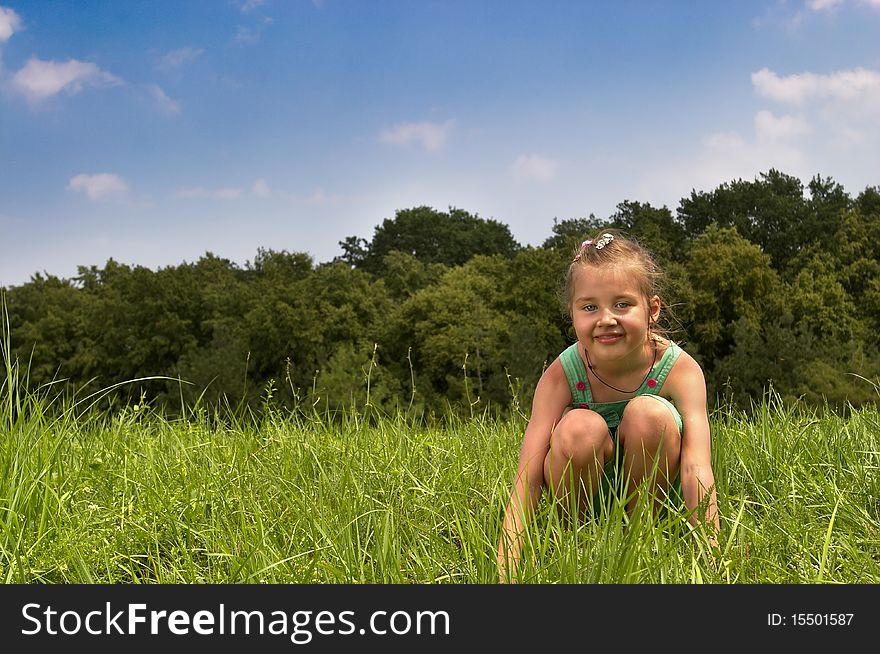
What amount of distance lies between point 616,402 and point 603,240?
0.60m

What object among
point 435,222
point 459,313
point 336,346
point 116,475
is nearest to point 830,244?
point 459,313

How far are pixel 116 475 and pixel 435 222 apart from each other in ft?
188

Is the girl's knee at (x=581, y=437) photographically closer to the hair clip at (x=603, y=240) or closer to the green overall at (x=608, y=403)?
the green overall at (x=608, y=403)

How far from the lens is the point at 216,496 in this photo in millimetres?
3189

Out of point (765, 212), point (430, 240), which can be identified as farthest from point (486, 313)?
point (430, 240)

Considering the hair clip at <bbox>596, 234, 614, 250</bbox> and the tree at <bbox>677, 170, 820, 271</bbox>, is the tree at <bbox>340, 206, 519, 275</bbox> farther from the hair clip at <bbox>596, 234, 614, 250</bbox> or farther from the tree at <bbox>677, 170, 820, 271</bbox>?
the hair clip at <bbox>596, 234, 614, 250</bbox>

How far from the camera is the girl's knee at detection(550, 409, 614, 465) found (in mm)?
2768

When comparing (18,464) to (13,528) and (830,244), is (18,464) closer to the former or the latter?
(13,528)

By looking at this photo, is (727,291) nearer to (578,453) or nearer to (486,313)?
(486,313)

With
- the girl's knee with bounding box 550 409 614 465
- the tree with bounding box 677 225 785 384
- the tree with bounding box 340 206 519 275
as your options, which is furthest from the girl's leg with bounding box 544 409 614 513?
the tree with bounding box 340 206 519 275

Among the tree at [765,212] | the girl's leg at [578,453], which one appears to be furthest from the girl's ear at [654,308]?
the tree at [765,212]

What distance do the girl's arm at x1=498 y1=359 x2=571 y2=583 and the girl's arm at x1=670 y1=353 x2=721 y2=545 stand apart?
416 mm

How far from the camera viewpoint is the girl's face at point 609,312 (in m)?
2.91

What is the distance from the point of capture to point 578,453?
278cm
